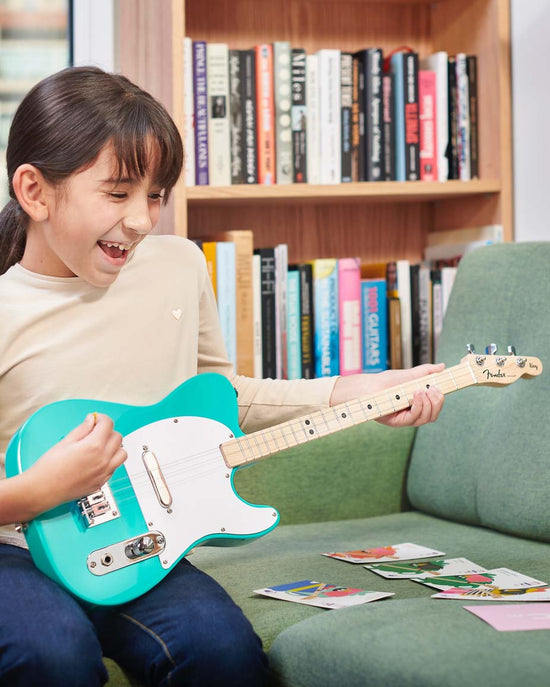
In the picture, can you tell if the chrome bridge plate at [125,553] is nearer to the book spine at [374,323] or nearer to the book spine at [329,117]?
the book spine at [374,323]

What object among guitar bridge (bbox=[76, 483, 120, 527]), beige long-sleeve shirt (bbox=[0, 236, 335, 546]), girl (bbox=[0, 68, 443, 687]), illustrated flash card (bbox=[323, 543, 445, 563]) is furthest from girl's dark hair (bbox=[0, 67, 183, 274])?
illustrated flash card (bbox=[323, 543, 445, 563])

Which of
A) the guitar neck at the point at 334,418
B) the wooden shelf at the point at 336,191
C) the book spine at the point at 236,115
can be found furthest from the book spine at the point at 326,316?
the guitar neck at the point at 334,418

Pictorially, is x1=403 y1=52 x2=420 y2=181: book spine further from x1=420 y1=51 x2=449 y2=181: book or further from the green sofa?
the green sofa

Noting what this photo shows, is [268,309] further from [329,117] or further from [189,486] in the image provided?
[189,486]

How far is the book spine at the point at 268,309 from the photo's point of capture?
6.23ft

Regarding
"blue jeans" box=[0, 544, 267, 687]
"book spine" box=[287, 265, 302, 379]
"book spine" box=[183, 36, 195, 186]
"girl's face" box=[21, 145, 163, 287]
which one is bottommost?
"blue jeans" box=[0, 544, 267, 687]

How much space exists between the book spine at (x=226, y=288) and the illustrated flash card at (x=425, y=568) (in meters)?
0.62

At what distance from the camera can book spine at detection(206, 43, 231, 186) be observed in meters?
1.88

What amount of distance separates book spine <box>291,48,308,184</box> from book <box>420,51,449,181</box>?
303 millimetres

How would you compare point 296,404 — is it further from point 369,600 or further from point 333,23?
point 333,23

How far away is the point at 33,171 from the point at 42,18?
1.00 metres

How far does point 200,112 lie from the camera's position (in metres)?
1.87

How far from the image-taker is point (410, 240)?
2266 millimetres

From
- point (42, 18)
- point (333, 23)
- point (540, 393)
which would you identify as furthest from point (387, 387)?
point (42, 18)
